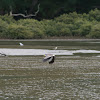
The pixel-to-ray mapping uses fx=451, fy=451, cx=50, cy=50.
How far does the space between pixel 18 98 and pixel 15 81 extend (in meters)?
3.99

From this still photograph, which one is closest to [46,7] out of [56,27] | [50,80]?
[56,27]

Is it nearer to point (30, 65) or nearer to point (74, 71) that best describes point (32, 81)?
point (74, 71)

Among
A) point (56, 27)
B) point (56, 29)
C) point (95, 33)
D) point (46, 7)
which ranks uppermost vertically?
point (46, 7)

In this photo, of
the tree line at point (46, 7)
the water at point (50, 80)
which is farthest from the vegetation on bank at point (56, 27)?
the water at point (50, 80)

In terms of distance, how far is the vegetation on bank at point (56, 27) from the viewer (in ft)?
205

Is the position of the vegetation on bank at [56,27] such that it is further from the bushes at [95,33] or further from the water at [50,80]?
the water at [50,80]

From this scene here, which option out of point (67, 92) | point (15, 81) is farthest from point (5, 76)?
point (67, 92)

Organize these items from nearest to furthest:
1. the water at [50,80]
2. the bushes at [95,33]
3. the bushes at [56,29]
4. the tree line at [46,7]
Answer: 1. the water at [50,80]
2. the bushes at [95,33]
3. the bushes at [56,29]
4. the tree line at [46,7]

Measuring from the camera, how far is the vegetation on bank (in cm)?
6238

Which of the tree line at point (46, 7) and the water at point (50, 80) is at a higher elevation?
the tree line at point (46, 7)

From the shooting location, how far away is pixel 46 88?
699 inches

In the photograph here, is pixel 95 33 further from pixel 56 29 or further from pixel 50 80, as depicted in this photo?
pixel 50 80

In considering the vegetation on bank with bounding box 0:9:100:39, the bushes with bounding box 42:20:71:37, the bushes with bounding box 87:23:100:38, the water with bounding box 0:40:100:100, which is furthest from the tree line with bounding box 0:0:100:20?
the water with bounding box 0:40:100:100

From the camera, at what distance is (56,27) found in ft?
225
